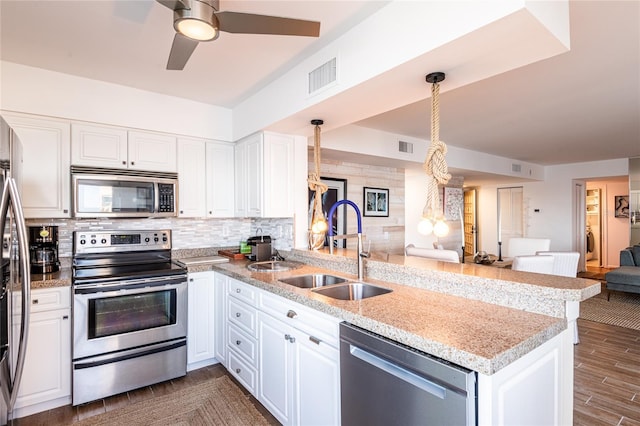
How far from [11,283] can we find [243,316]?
142cm

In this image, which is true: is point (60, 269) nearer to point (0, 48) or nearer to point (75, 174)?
point (75, 174)

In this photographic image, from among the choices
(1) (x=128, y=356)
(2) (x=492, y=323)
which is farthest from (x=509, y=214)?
(1) (x=128, y=356)

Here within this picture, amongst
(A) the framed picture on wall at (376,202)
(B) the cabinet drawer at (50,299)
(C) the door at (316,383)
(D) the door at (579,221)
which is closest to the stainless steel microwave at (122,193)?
(B) the cabinet drawer at (50,299)

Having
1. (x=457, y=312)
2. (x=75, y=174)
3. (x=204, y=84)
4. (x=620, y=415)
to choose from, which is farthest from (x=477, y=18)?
Result: (x=75, y=174)

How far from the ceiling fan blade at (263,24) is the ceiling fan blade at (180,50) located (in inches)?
9.0

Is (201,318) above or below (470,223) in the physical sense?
below

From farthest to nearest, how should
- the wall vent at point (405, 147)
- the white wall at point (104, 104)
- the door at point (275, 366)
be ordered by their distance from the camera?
the wall vent at point (405, 147)
the white wall at point (104, 104)
the door at point (275, 366)

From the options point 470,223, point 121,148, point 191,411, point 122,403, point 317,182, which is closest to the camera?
point 191,411

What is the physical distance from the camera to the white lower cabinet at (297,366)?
5.62ft

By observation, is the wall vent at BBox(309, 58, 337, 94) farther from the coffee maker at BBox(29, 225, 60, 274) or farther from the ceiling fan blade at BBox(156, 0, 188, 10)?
the coffee maker at BBox(29, 225, 60, 274)

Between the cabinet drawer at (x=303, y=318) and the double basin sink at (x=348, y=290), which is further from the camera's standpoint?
the double basin sink at (x=348, y=290)

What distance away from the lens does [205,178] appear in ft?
11.2

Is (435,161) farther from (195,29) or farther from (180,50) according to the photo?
(180,50)

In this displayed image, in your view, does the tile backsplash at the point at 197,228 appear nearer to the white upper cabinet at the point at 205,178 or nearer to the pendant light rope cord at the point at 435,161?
the white upper cabinet at the point at 205,178
